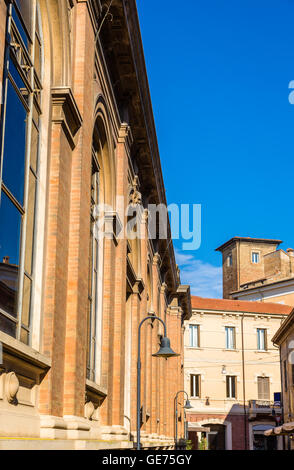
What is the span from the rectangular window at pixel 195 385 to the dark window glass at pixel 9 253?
4720 cm

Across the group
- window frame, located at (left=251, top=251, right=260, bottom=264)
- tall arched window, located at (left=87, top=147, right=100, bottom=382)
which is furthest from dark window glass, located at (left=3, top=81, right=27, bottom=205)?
window frame, located at (left=251, top=251, right=260, bottom=264)

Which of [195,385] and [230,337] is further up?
[230,337]

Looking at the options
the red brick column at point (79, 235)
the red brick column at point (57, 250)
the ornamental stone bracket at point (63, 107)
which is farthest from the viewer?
the red brick column at point (79, 235)

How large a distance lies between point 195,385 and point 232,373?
139 inches

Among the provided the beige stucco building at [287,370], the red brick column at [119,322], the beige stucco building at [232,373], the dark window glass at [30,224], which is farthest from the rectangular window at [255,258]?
the dark window glass at [30,224]

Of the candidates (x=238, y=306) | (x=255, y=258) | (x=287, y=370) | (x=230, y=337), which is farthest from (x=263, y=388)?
(x=255, y=258)

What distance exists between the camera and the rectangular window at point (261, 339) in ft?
187

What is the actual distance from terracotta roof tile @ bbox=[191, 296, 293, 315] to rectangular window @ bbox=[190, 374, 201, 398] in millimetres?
5834

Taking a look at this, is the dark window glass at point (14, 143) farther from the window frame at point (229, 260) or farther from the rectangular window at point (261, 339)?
the window frame at point (229, 260)

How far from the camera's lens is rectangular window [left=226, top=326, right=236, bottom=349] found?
5647cm

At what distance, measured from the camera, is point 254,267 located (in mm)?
73312

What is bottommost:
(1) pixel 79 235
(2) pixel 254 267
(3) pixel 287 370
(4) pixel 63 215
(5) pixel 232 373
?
(1) pixel 79 235

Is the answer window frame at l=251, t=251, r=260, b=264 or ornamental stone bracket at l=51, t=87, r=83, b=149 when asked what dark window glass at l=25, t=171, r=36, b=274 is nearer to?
ornamental stone bracket at l=51, t=87, r=83, b=149

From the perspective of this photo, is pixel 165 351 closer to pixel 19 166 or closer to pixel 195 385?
pixel 19 166
